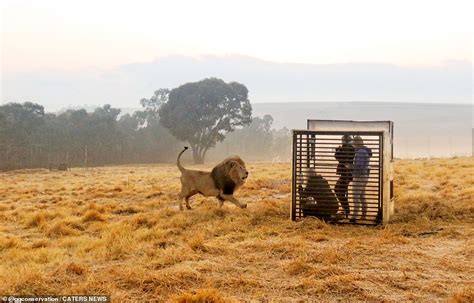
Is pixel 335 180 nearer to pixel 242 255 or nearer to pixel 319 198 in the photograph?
pixel 319 198

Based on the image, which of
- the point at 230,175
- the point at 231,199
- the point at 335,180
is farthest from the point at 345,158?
the point at 231,199

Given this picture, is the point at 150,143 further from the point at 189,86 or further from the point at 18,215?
the point at 18,215

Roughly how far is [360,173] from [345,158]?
1.59 ft

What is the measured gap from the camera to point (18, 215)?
15.3 meters

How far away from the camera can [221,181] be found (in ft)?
48.1

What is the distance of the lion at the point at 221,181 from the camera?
47.5 feet

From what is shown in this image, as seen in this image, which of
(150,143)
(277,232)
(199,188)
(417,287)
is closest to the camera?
(417,287)

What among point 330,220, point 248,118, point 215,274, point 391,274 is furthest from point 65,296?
point 248,118

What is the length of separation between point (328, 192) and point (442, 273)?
183 inches

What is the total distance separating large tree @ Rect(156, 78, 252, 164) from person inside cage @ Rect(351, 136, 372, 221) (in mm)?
51616

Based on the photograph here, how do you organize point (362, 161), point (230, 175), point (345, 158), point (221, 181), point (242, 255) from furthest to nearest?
point (221, 181), point (230, 175), point (345, 158), point (362, 161), point (242, 255)

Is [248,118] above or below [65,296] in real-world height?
above

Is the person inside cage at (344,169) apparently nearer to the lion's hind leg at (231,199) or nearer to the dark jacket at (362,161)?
the dark jacket at (362,161)

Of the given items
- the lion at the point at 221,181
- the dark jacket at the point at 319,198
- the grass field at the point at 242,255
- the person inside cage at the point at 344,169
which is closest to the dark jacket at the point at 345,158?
the person inside cage at the point at 344,169
